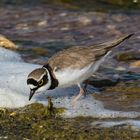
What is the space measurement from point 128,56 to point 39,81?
274cm

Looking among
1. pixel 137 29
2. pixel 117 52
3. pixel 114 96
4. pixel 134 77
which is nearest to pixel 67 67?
pixel 114 96

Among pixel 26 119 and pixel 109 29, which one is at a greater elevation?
pixel 26 119

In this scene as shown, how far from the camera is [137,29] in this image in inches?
456

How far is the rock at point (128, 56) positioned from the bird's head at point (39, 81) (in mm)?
Result: 2495

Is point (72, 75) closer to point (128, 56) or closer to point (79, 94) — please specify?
point (79, 94)

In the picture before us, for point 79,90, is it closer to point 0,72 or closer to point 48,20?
point 0,72

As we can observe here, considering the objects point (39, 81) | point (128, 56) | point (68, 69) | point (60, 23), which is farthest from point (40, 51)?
point (39, 81)

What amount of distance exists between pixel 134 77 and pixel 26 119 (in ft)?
7.13

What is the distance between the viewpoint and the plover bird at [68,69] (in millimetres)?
7465

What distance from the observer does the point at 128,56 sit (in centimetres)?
986

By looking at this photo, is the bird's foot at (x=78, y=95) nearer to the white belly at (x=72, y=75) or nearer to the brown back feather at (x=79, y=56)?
the white belly at (x=72, y=75)

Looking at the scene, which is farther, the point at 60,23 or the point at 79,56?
the point at 60,23

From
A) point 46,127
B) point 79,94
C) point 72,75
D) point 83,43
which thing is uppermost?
point 72,75

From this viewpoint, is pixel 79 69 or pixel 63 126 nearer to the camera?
pixel 63 126
